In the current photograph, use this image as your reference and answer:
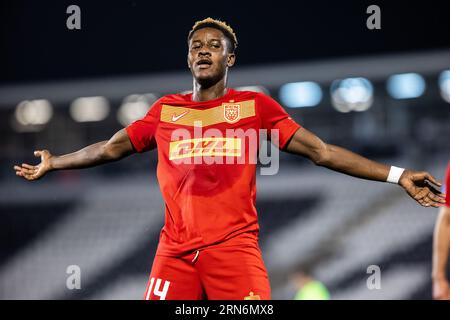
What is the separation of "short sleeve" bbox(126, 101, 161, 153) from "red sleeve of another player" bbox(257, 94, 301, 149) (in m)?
0.59

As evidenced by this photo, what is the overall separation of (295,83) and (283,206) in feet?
7.86

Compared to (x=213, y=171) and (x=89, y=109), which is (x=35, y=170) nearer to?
(x=213, y=171)

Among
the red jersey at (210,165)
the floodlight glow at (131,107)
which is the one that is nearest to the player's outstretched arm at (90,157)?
the red jersey at (210,165)

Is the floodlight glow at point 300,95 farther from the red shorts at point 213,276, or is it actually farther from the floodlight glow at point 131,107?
the red shorts at point 213,276

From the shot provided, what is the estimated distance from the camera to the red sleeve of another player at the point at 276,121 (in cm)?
386

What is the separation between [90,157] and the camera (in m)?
4.17

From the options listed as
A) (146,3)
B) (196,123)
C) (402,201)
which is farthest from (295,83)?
(196,123)

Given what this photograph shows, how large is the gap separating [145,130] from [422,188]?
1.57m

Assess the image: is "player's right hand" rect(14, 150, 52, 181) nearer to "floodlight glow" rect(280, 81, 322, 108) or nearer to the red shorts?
the red shorts

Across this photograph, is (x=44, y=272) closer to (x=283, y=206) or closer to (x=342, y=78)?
(x=283, y=206)

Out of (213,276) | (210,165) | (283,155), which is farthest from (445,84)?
(213,276)

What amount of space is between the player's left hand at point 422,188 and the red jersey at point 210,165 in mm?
670

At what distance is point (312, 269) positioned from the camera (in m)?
11.5
